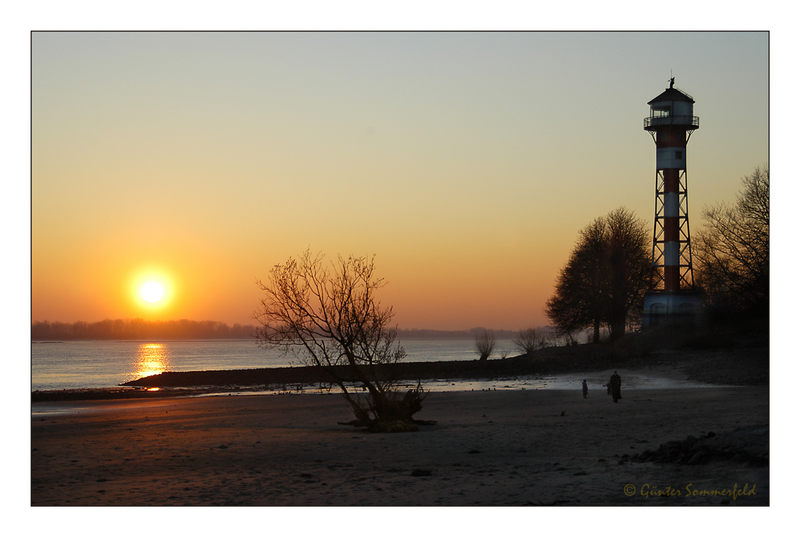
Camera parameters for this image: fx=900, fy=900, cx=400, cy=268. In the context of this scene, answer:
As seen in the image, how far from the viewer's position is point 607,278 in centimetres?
7688

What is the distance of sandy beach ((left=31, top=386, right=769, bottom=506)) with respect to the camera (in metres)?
16.1

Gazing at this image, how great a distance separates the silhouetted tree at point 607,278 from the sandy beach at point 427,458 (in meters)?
42.6

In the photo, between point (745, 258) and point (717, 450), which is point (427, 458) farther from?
point (745, 258)

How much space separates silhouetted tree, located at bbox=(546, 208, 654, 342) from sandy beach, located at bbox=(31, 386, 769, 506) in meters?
42.6

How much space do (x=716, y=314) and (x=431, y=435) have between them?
38822 mm

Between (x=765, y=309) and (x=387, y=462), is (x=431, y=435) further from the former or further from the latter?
(x=765, y=309)

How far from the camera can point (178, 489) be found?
1720 centimetres

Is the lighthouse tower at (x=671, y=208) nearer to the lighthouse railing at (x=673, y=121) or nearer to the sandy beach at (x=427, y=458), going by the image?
the lighthouse railing at (x=673, y=121)

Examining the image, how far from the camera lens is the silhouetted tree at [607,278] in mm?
77062

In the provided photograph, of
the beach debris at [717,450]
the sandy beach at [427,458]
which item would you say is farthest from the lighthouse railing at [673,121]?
the beach debris at [717,450]

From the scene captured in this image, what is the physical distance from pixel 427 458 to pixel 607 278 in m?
58.9

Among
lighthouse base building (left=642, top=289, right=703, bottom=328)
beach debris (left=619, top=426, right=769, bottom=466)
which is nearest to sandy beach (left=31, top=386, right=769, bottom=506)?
beach debris (left=619, top=426, right=769, bottom=466)

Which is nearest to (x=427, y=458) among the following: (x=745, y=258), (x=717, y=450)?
(x=717, y=450)
